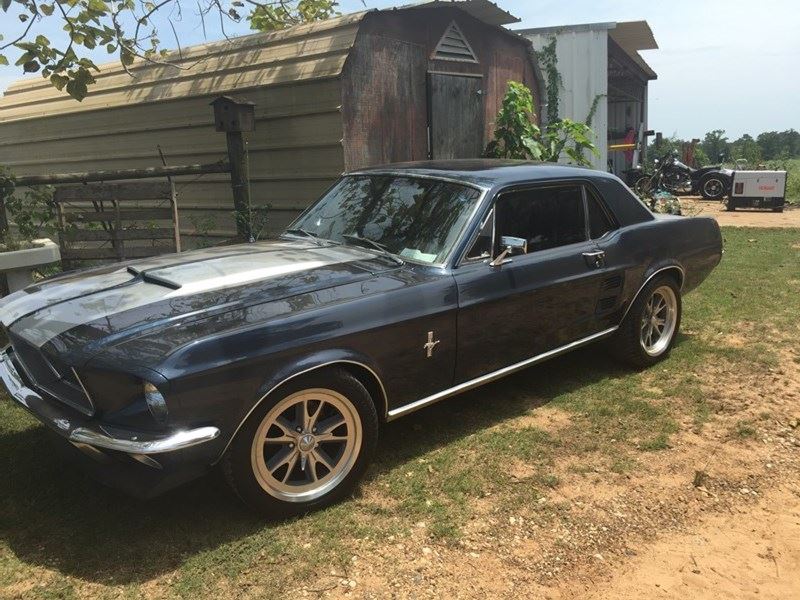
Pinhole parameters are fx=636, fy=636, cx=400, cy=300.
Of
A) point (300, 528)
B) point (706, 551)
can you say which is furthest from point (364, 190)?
point (706, 551)

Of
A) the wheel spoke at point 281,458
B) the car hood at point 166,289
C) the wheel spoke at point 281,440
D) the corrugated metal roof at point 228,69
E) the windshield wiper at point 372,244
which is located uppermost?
the corrugated metal roof at point 228,69

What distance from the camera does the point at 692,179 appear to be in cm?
1972

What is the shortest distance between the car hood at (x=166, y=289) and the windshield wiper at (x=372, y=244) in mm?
46

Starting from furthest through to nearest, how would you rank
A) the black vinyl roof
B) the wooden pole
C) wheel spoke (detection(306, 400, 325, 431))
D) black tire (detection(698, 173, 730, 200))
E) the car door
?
black tire (detection(698, 173, 730, 200))
the wooden pole
the black vinyl roof
the car door
wheel spoke (detection(306, 400, 325, 431))

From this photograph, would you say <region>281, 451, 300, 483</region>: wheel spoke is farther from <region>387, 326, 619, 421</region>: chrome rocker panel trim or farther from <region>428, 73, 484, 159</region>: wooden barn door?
<region>428, 73, 484, 159</region>: wooden barn door

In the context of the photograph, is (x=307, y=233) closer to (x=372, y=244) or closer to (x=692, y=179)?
(x=372, y=244)

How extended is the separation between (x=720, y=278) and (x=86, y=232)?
7233 mm

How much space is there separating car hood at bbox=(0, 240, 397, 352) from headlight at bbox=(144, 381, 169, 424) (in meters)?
0.32

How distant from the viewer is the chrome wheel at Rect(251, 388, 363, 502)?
2.75 metres

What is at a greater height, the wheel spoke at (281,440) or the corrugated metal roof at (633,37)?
the corrugated metal roof at (633,37)

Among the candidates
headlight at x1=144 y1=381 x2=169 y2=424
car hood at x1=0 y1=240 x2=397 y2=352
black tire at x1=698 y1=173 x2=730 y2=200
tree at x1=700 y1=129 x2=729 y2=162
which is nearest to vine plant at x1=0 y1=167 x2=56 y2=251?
car hood at x1=0 y1=240 x2=397 y2=352

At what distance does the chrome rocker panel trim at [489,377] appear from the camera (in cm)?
324

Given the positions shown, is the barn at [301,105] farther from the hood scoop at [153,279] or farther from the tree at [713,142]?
the tree at [713,142]

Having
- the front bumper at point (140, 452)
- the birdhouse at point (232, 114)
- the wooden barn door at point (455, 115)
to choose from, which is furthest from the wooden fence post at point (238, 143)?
the front bumper at point (140, 452)
